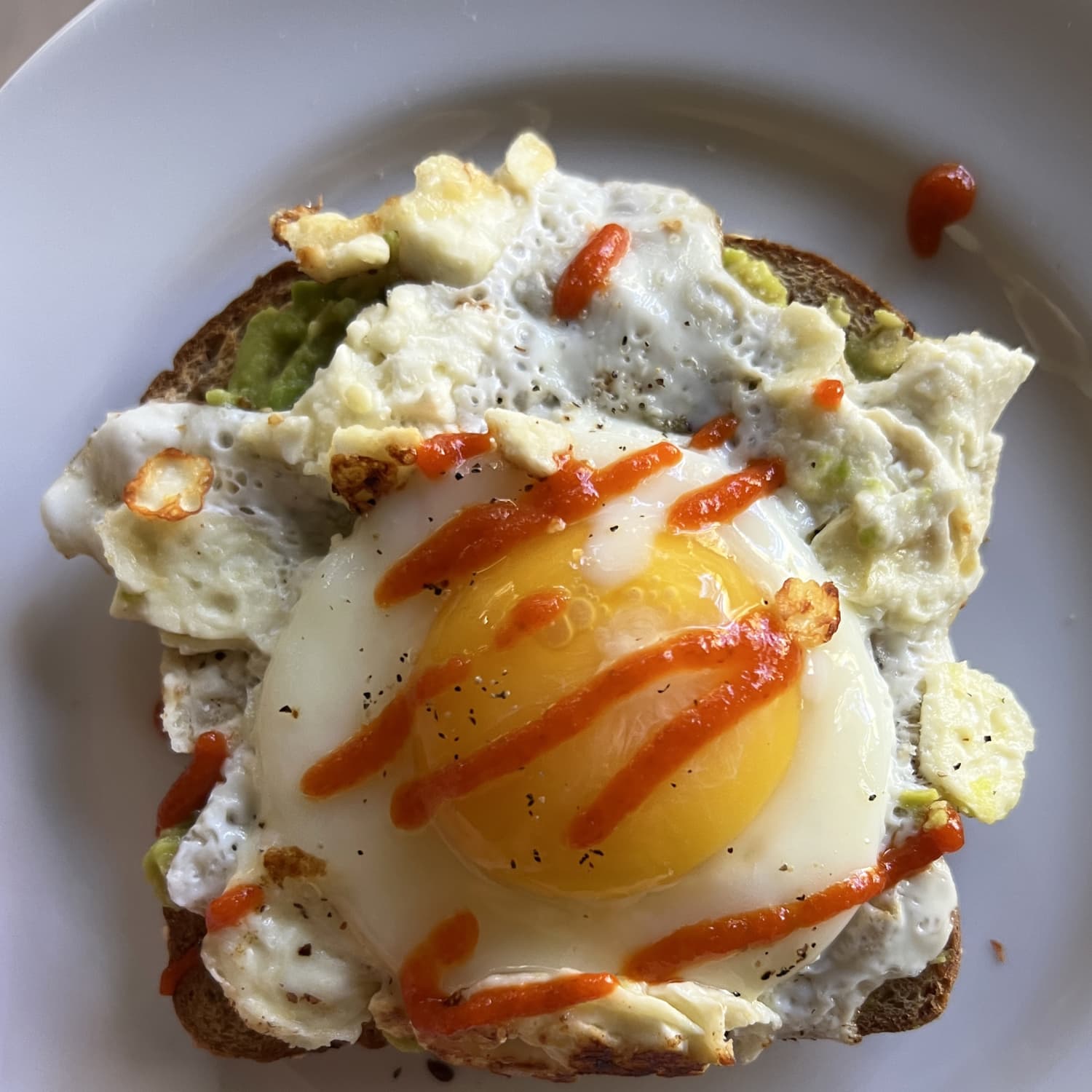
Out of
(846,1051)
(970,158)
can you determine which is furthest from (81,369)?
(846,1051)

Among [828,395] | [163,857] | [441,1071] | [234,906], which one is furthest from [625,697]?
[441,1071]

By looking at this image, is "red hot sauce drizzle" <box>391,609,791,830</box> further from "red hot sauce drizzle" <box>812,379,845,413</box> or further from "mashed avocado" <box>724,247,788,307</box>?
"mashed avocado" <box>724,247,788,307</box>

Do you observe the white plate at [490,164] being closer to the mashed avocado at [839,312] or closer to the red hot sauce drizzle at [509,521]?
the mashed avocado at [839,312]

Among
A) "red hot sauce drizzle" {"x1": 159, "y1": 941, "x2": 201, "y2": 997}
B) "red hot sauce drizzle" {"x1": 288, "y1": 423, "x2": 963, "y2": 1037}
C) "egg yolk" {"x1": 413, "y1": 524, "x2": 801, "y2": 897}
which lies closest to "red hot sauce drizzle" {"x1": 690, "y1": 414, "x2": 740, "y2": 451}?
"red hot sauce drizzle" {"x1": 288, "y1": 423, "x2": 963, "y2": 1037}

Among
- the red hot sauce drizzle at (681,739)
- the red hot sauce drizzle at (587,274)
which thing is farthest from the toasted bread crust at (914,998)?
the red hot sauce drizzle at (587,274)

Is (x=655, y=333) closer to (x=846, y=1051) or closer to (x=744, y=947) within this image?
(x=744, y=947)

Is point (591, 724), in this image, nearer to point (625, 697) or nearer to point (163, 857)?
point (625, 697)
